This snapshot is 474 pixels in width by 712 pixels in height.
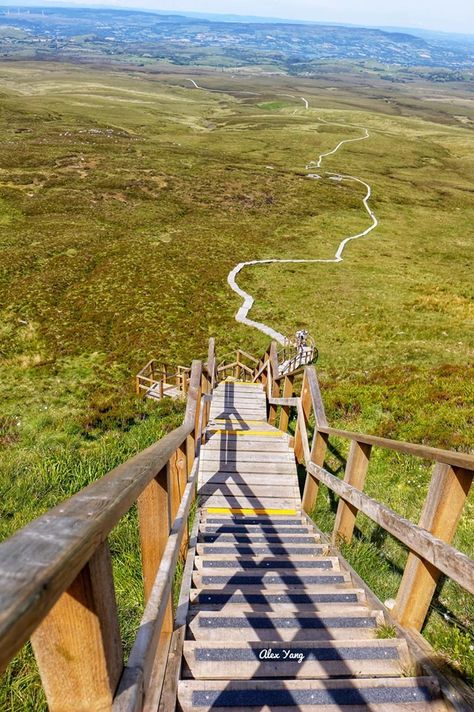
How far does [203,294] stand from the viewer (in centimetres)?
3091

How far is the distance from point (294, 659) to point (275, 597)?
0.94 m

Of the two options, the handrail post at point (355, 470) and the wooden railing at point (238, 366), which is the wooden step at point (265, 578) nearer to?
the handrail post at point (355, 470)

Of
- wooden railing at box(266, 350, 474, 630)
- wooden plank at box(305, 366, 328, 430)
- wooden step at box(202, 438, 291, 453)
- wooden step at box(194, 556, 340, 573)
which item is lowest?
wooden step at box(202, 438, 291, 453)

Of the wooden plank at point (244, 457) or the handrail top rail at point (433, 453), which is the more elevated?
the handrail top rail at point (433, 453)

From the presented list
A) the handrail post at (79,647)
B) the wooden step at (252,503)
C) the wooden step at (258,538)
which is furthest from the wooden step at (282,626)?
the wooden step at (252,503)

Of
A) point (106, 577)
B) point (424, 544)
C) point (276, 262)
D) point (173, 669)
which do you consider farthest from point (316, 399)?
point (276, 262)

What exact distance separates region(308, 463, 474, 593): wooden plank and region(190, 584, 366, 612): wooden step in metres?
0.86

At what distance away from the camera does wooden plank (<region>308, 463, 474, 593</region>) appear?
260 centimetres

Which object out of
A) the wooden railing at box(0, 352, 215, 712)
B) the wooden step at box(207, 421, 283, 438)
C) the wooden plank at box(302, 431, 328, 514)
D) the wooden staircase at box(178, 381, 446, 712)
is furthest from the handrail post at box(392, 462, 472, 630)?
the wooden step at box(207, 421, 283, 438)

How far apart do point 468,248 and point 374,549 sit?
4425 centimetres

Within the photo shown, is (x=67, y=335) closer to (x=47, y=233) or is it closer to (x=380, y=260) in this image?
(x=47, y=233)
